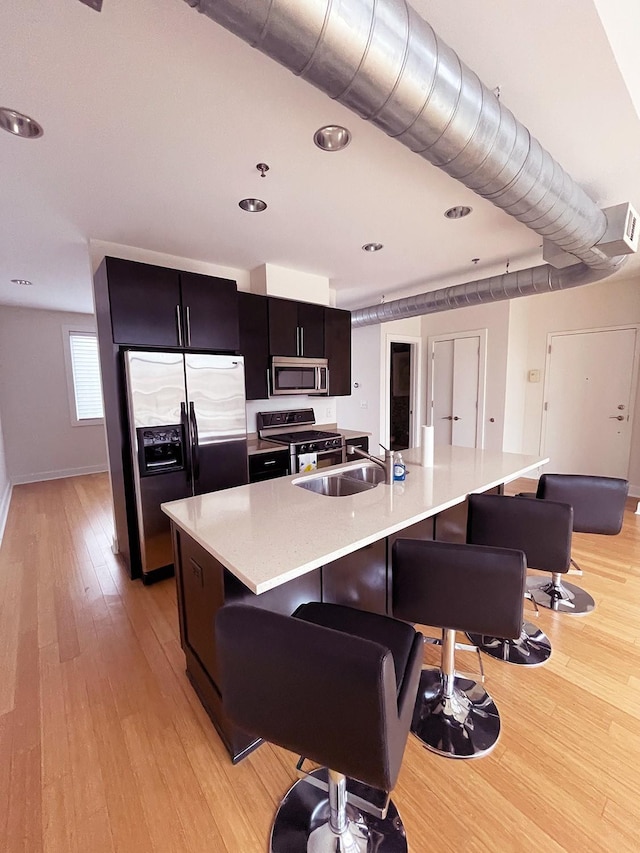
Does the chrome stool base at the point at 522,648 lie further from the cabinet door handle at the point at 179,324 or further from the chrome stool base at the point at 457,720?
the cabinet door handle at the point at 179,324

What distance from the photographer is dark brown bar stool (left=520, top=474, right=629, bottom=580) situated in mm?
2262

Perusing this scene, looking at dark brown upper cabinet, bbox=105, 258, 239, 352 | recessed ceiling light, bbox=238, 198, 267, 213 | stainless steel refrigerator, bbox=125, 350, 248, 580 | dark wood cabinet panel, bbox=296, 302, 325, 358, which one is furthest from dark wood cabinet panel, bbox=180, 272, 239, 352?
dark wood cabinet panel, bbox=296, 302, 325, 358

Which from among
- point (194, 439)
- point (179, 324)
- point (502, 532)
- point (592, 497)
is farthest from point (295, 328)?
point (592, 497)

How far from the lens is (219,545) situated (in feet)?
4.17

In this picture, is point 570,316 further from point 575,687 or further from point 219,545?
point 219,545

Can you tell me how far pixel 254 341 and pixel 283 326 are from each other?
1.25 ft

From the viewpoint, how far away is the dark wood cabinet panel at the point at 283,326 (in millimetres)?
3621

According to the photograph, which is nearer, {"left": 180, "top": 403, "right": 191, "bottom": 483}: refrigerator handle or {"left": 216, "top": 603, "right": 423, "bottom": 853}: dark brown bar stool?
{"left": 216, "top": 603, "right": 423, "bottom": 853}: dark brown bar stool

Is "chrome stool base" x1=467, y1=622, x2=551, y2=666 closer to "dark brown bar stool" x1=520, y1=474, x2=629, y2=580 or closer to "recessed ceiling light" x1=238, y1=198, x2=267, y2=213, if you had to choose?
"dark brown bar stool" x1=520, y1=474, x2=629, y2=580

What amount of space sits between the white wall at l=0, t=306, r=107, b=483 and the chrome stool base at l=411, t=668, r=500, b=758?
6.24 m

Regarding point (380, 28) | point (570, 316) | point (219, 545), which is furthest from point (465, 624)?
point (570, 316)

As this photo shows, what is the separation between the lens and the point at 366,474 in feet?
7.81

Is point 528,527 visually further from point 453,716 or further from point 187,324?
point 187,324

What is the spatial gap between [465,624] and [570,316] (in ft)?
16.2
